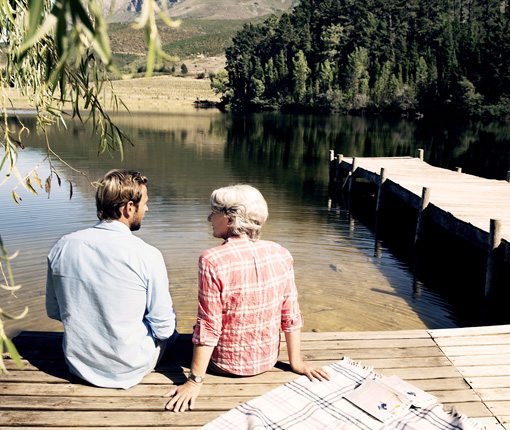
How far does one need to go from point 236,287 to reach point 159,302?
0.48 m

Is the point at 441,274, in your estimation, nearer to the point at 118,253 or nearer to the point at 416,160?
the point at 118,253

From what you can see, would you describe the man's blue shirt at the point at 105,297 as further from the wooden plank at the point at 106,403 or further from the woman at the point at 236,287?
the woman at the point at 236,287

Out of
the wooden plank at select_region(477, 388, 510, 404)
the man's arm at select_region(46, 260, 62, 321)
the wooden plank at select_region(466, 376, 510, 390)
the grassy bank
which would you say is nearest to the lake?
the man's arm at select_region(46, 260, 62, 321)

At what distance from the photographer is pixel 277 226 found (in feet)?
38.4

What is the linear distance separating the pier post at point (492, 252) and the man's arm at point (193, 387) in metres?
5.63

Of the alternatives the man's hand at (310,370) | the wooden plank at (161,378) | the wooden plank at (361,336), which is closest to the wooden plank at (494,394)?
the wooden plank at (361,336)

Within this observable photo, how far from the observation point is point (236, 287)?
8.70 ft

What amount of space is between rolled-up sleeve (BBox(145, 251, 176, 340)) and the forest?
5789 centimetres

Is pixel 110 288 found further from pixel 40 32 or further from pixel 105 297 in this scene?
pixel 40 32

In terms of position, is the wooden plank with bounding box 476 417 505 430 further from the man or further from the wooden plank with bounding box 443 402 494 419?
the man

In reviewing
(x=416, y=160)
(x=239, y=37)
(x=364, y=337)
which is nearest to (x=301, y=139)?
(x=416, y=160)

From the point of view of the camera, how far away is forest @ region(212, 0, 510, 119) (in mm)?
55688

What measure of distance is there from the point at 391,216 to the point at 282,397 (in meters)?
11.8

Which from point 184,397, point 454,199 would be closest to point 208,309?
point 184,397
